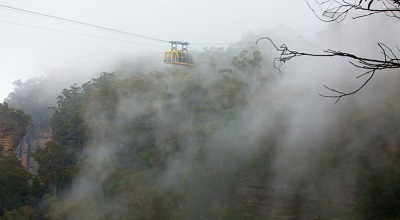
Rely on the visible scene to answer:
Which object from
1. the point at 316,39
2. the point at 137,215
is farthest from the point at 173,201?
the point at 316,39

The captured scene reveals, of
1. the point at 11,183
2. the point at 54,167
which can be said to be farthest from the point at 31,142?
the point at 11,183

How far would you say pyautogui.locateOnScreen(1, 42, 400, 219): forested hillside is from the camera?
1226 centimetres

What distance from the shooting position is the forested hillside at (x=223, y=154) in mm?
12265

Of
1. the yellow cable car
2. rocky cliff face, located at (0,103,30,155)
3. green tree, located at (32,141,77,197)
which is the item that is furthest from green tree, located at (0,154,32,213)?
the yellow cable car

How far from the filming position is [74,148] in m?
20.5

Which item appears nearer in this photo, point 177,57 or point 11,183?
point 11,183

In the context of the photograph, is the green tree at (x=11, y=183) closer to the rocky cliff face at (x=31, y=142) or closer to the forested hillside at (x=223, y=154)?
the forested hillside at (x=223, y=154)

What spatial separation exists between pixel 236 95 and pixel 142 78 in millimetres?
6090

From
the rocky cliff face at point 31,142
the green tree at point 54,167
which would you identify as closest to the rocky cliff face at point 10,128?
the green tree at point 54,167

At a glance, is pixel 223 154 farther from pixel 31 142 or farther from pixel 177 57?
pixel 31 142

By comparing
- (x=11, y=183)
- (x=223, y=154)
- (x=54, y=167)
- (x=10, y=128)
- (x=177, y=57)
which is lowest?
(x=11, y=183)

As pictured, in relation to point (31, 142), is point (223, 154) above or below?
above

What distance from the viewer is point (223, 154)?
48.8 ft

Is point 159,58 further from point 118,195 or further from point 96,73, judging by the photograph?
point 118,195
